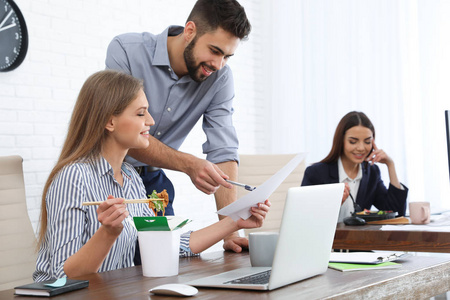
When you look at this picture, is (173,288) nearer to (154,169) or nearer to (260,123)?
(154,169)

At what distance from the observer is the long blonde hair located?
5.69 feet

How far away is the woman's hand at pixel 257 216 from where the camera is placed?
1429 mm

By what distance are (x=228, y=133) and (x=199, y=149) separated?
211 cm

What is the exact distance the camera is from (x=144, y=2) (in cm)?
409

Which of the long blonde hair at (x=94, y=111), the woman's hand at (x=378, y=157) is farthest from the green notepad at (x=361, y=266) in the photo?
the woman's hand at (x=378, y=157)

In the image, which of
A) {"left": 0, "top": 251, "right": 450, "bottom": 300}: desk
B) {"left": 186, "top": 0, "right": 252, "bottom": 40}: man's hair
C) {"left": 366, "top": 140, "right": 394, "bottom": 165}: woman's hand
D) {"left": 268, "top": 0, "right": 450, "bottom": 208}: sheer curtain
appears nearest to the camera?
{"left": 0, "top": 251, "right": 450, "bottom": 300}: desk

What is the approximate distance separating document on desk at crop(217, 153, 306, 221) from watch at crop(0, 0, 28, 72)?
7.24ft

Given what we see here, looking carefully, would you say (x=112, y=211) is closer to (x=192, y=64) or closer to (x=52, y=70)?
(x=192, y=64)

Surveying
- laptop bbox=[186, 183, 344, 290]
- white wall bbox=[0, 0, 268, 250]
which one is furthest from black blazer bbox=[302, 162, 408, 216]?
laptop bbox=[186, 183, 344, 290]

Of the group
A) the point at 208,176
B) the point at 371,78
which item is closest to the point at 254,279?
the point at 208,176

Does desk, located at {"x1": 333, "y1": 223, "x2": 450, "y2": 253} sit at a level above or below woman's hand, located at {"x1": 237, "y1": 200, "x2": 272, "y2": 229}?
below

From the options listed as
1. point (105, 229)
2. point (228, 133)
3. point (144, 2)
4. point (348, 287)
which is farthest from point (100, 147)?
point (144, 2)

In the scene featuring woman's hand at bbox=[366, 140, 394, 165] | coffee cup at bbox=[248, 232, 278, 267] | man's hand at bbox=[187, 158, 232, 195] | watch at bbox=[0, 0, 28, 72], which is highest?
watch at bbox=[0, 0, 28, 72]

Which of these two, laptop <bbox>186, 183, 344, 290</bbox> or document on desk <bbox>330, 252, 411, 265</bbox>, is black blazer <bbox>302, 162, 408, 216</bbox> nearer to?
document on desk <bbox>330, 252, 411, 265</bbox>
